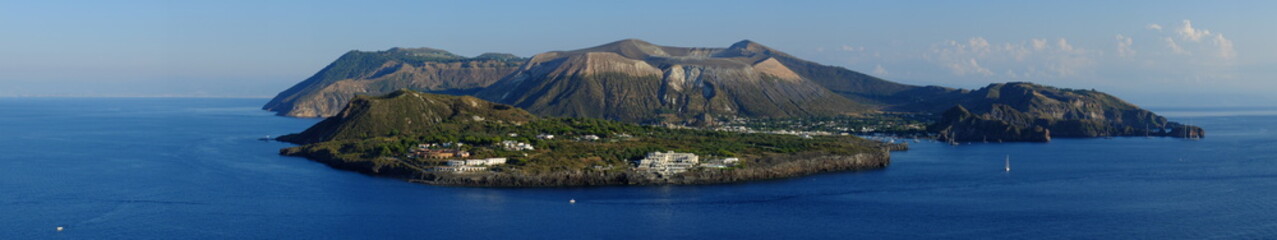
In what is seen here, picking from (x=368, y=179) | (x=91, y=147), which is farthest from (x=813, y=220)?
(x=91, y=147)

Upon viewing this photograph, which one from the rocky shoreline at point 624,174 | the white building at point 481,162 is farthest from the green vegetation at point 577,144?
the rocky shoreline at point 624,174

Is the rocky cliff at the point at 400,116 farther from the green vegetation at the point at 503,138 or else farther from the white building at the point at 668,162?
the white building at the point at 668,162

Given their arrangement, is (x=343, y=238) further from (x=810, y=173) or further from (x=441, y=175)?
(x=810, y=173)

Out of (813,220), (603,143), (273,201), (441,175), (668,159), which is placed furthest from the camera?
(603,143)

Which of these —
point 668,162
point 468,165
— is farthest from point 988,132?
point 468,165

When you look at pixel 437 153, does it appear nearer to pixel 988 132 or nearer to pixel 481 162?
pixel 481 162

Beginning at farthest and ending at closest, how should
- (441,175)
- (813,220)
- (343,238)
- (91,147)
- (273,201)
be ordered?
1. (91,147)
2. (441,175)
3. (273,201)
4. (813,220)
5. (343,238)
